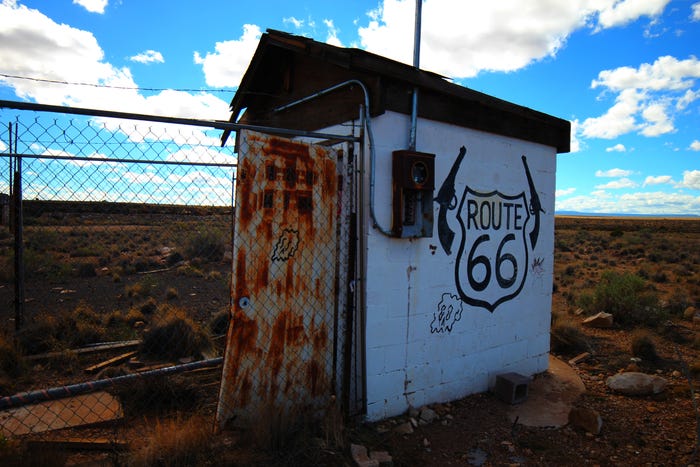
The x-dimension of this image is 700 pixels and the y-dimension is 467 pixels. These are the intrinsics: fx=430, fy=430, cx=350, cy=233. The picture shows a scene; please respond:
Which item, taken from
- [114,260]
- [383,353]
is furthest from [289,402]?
[114,260]

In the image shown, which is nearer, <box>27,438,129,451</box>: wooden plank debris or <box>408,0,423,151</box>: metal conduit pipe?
<box>27,438,129,451</box>: wooden plank debris

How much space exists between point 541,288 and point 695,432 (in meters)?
2.17

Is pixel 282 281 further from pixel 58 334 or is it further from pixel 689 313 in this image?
pixel 689 313

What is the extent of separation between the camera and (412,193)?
4176mm

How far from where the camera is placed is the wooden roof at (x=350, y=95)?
3949 mm

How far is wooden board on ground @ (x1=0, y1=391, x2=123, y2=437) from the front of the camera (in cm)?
382

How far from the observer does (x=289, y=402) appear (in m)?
3.74

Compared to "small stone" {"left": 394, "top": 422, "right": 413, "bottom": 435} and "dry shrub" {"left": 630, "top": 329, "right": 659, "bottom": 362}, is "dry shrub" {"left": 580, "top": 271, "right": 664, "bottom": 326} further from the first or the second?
"small stone" {"left": 394, "top": 422, "right": 413, "bottom": 435}

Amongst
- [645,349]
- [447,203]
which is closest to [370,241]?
[447,203]

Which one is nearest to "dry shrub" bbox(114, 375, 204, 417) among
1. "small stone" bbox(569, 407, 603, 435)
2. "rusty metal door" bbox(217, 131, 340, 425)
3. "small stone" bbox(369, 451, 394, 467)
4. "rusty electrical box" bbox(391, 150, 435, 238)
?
"rusty metal door" bbox(217, 131, 340, 425)

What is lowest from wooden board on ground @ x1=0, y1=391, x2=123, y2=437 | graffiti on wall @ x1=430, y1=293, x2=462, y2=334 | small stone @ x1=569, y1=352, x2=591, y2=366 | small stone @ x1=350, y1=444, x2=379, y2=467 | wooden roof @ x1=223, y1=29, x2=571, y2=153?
small stone @ x1=569, y1=352, x2=591, y2=366

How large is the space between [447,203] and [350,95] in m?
1.55

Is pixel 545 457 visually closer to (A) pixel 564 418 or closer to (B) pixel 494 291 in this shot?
(A) pixel 564 418

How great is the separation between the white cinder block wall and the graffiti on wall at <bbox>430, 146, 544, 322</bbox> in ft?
0.09
